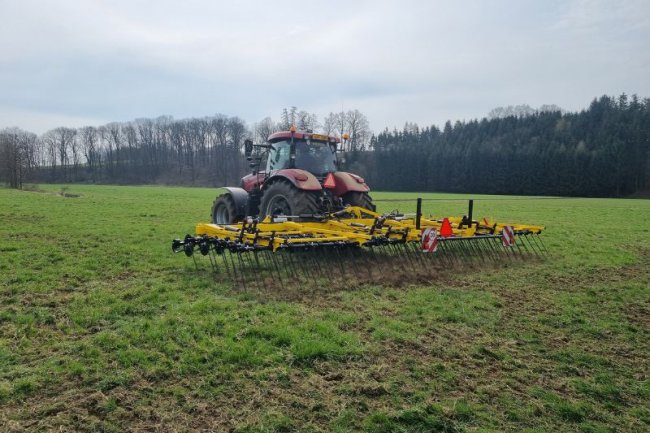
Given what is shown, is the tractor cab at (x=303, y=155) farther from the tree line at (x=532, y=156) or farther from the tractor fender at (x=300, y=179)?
the tree line at (x=532, y=156)

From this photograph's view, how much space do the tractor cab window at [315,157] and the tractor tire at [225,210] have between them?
69.1 inches

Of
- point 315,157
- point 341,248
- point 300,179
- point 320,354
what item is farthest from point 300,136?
point 320,354

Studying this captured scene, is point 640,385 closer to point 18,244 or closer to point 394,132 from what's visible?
point 18,244

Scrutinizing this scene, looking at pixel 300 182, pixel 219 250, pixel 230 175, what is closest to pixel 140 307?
pixel 219 250

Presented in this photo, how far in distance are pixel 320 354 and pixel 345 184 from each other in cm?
560

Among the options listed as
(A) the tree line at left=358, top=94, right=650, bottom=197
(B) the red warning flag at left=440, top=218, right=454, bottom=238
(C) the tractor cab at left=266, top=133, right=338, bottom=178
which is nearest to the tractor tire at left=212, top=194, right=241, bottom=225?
(C) the tractor cab at left=266, top=133, right=338, bottom=178

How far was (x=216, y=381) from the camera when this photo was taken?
10.7 ft

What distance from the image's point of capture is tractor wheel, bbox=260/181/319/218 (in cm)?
792

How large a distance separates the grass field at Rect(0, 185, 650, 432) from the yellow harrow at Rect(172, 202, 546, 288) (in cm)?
49

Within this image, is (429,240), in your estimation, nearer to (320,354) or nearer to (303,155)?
(320,354)

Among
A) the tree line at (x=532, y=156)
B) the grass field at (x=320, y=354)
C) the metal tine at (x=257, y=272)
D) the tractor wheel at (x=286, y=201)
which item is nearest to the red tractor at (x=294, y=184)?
the tractor wheel at (x=286, y=201)

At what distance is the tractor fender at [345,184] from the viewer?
29.7 feet

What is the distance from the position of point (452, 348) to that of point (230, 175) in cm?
7694

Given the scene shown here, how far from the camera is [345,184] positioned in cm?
908
